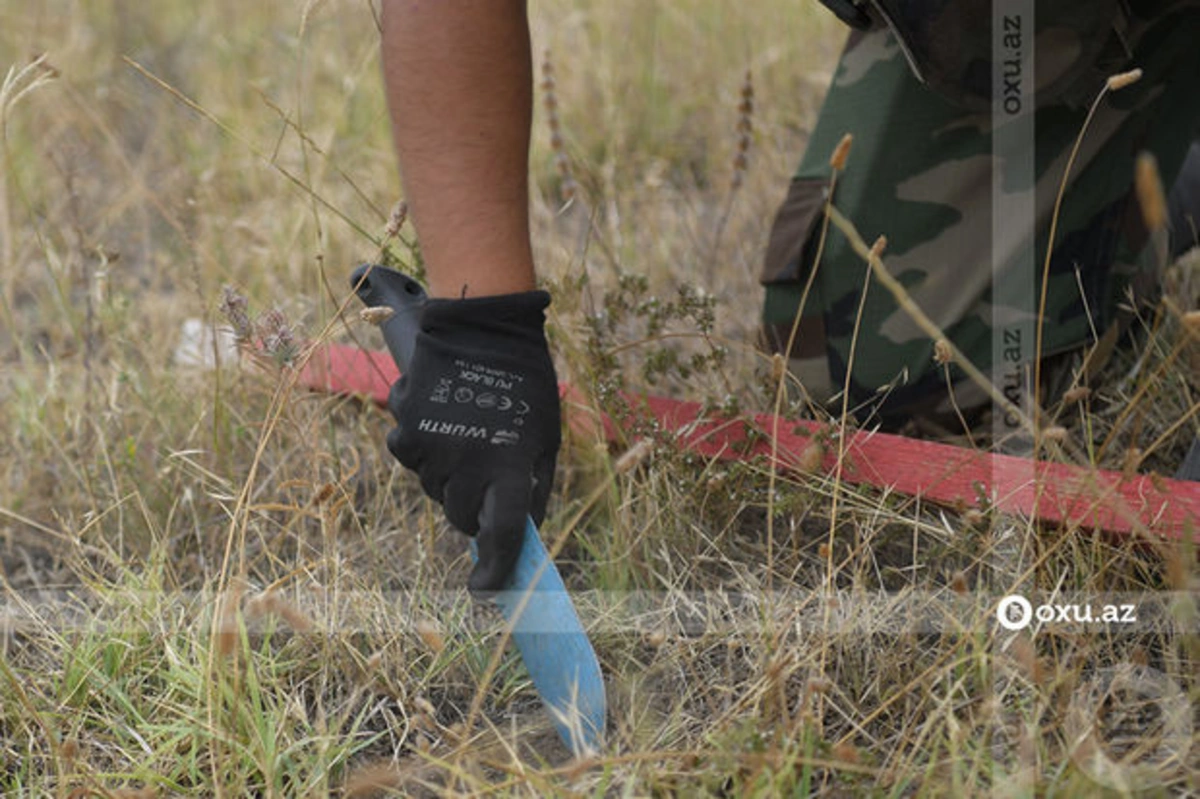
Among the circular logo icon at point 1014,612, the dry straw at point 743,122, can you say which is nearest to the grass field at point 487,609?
the circular logo icon at point 1014,612

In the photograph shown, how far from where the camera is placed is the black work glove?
148 cm

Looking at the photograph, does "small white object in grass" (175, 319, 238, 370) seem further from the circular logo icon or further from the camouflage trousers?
the circular logo icon

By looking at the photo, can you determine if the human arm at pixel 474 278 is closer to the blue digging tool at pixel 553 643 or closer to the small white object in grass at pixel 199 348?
the blue digging tool at pixel 553 643

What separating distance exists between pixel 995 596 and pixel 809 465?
310 millimetres

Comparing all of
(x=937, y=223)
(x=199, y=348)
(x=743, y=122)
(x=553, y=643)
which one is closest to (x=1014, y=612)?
(x=553, y=643)

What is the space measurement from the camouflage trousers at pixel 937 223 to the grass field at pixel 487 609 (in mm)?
160

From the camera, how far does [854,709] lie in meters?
1.42

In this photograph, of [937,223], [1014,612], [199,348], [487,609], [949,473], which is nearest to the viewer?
[1014,612]

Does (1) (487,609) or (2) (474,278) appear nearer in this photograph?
(2) (474,278)

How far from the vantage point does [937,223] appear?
6.79ft

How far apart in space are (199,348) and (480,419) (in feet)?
3.36

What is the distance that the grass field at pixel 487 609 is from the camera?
4.35ft

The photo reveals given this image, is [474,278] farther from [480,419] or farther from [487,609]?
[487,609]

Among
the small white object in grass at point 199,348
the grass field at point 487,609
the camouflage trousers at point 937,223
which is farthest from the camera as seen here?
the small white object in grass at point 199,348
